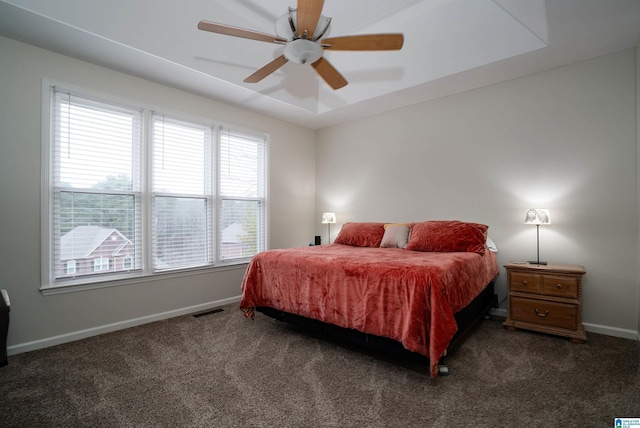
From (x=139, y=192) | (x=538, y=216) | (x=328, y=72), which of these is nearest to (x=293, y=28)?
(x=328, y=72)

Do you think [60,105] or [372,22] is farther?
[372,22]

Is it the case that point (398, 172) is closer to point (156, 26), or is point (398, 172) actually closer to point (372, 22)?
point (372, 22)

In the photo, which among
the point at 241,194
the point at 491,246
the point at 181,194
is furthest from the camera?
the point at 241,194

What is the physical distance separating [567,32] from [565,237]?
1.91 meters

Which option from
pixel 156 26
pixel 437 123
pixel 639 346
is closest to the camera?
pixel 639 346

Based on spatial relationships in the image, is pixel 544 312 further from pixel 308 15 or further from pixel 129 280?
pixel 129 280

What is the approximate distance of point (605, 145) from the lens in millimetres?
3039

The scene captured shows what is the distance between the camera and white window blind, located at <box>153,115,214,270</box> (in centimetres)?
362

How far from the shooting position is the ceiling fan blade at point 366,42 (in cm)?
220

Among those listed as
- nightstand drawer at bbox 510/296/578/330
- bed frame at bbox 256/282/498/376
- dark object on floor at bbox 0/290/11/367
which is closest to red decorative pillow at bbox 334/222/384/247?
bed frame at bbox 256/282/498/376

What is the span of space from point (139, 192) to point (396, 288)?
114 inches

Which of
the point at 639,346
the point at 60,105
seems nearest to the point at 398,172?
the point at 639,346

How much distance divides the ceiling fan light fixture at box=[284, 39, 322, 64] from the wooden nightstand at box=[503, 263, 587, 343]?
2.67m

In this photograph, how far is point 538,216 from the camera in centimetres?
314
